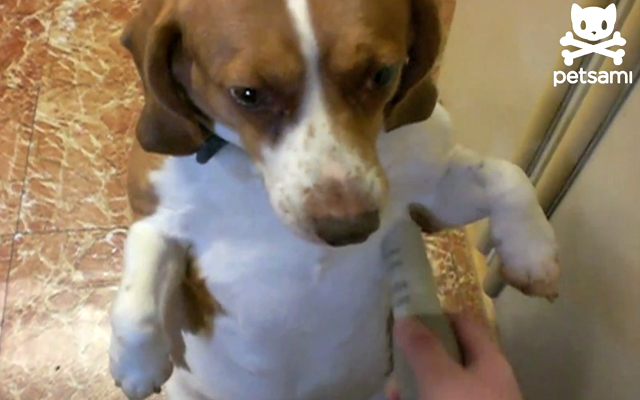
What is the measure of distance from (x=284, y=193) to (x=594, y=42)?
0.45 m

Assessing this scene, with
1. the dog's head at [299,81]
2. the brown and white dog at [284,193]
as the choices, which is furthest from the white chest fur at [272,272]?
the dog's head at [299,81]

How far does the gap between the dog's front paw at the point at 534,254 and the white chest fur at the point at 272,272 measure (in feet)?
0.43

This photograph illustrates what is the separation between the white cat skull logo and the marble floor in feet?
2.53

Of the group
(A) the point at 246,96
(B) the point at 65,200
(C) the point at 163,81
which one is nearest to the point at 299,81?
(A) the point at 246,96

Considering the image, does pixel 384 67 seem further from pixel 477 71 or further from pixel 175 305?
pixel 477 71

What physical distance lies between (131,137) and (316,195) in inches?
43.9

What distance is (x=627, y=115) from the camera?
1.08 meters

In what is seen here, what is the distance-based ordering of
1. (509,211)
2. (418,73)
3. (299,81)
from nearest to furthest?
(299,81), (418,73), (509,211)

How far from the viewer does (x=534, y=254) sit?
47.0 inches

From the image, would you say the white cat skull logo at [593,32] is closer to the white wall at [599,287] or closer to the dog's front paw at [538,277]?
the white wall at [599,287]

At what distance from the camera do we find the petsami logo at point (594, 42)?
1.07 metres

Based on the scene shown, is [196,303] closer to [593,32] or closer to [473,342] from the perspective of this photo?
[473,342]

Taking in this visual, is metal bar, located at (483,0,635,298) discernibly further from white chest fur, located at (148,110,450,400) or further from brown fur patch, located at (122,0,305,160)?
brown fur patch, located at (122,0,305,160)

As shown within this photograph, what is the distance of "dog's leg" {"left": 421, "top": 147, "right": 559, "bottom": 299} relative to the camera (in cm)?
118
